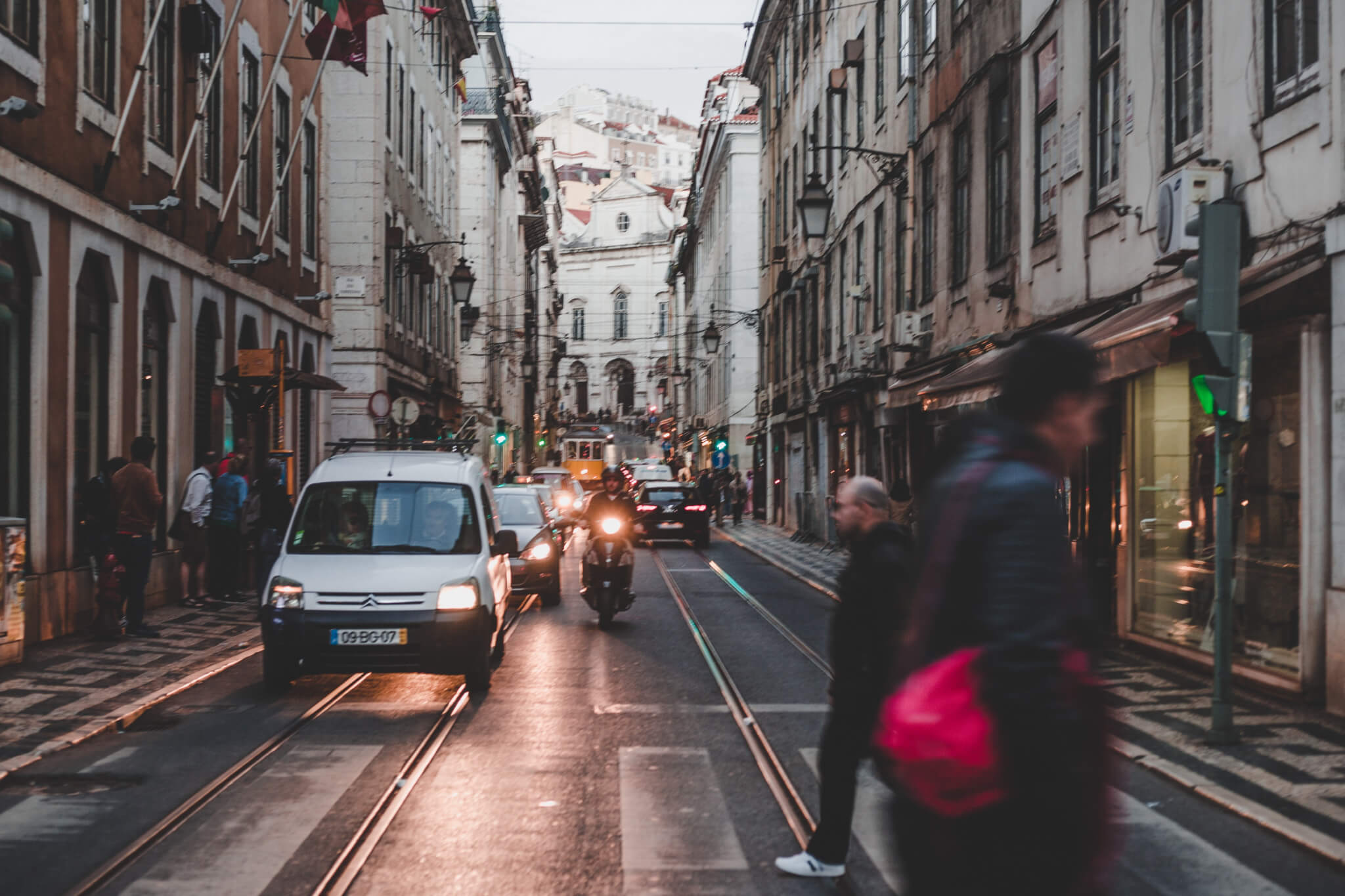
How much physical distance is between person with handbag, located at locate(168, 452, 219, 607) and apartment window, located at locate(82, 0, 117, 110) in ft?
13.9

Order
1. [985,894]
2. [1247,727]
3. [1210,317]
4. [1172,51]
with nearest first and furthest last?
[985,894] → [1210,317] → [1247,727] → [1172,51]

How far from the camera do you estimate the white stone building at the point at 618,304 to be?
118 meters

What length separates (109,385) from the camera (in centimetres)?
1608

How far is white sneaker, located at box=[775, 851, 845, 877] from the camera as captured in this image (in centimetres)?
556

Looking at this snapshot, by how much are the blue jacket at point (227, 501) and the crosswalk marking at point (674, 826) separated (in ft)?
33.1

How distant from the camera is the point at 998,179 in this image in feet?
62.2

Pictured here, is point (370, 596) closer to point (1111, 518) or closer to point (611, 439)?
point (1111, 518)

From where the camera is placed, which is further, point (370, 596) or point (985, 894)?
point (370, 596)

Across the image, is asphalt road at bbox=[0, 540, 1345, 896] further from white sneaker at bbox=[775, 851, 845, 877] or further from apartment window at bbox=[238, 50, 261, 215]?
Answer: apartment window at bbox=[238, 50, 261, 215]

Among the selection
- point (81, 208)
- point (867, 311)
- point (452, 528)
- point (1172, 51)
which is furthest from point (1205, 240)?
point (867, 311)

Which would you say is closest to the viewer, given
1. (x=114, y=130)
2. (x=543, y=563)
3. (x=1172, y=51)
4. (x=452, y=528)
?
(x=452, y=528)

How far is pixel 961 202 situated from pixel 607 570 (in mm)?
8854

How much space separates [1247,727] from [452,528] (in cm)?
600

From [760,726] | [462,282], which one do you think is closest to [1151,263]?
[760,726]
